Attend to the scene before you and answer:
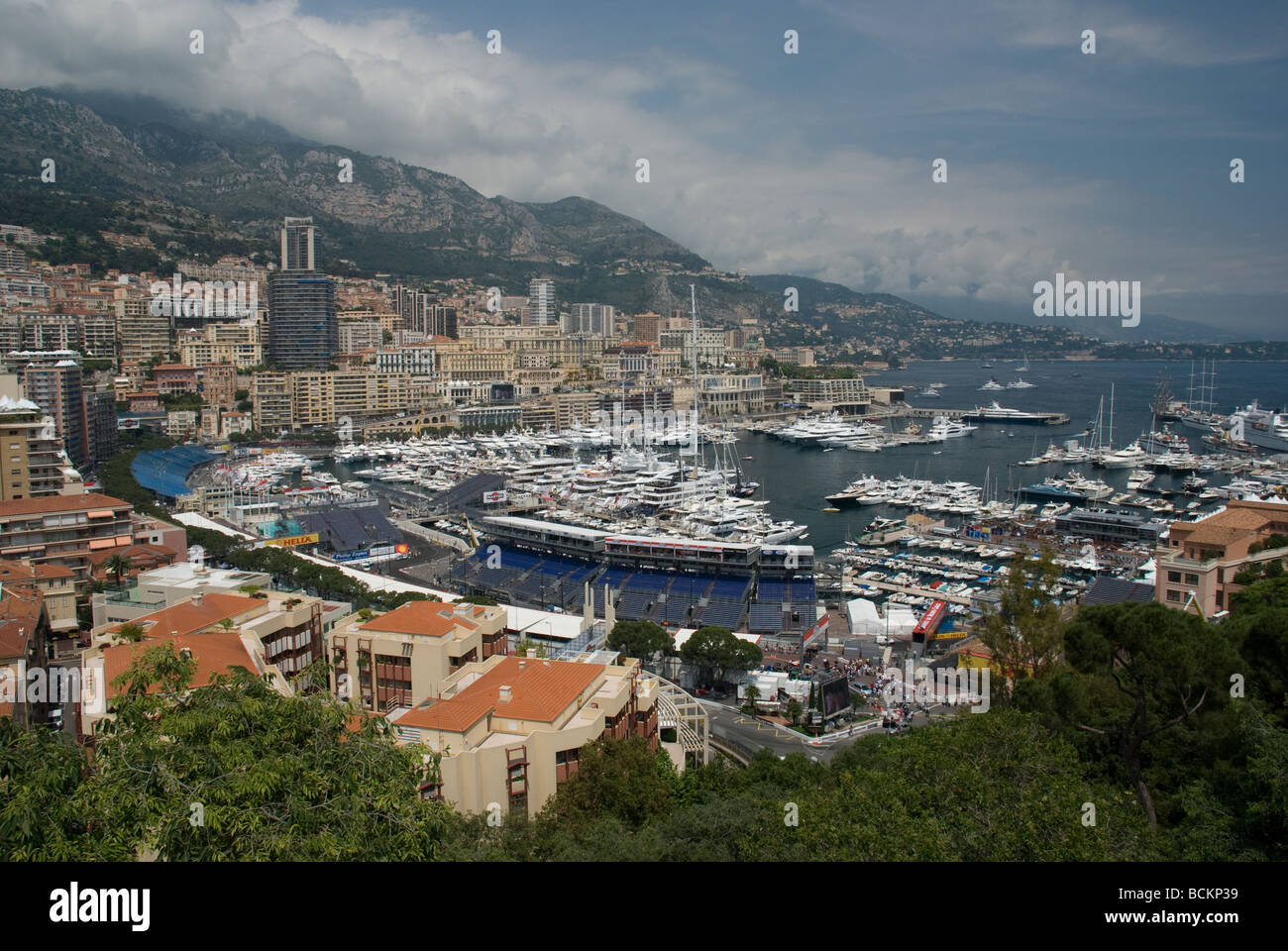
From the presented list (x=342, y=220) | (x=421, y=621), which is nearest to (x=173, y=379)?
(x=421, y=621)

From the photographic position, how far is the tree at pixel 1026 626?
7848 millimetres

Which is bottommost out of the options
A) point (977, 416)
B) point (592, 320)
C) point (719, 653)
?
point (719, 653)

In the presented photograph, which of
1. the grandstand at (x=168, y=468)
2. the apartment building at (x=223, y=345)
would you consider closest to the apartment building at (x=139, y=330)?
the apartment building at (x=223, y=345)

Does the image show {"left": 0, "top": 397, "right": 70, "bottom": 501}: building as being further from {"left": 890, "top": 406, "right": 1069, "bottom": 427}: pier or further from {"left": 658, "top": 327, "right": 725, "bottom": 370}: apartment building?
{"left": 658, "top": 327, "right": 725, "bottom": 370}: apartment building

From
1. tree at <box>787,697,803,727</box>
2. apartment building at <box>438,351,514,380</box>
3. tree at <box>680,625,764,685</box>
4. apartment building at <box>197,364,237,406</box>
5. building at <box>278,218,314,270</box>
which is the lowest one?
tree at <box>787,697,803,727</box>

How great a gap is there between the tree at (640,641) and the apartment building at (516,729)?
4356 millimetres

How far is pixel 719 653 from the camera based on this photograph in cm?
1111

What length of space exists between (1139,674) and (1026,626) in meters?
2.43

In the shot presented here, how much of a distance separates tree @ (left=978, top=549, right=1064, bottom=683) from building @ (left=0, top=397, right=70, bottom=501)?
13.8m

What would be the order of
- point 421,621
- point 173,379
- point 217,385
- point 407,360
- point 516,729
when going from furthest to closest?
point 407,360 → point 217,385 → point 173,379 → point 421,621 → point 516,729

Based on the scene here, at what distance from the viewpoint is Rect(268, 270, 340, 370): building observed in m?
44.7

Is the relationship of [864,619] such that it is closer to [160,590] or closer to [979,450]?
[160,590]

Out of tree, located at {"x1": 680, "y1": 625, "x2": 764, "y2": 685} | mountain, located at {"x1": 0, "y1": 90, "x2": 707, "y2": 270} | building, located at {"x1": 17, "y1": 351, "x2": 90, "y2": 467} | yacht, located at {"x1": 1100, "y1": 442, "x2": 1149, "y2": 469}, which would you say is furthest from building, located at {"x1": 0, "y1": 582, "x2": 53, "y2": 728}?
mountain, located at {"x1": 0, "y1": 90, "x2": 707, "y2": 270}
